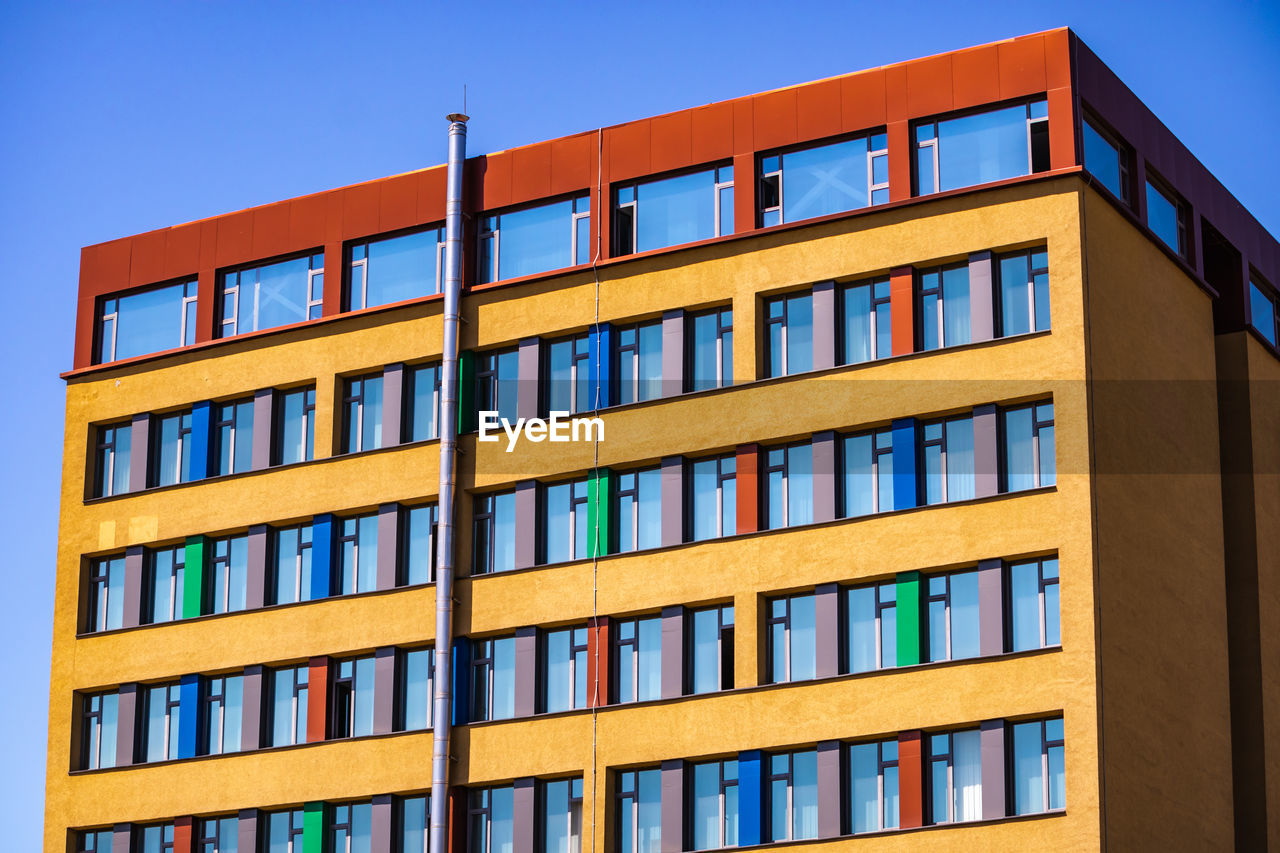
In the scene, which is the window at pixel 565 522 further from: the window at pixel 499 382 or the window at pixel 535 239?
the window at pixel 535 239

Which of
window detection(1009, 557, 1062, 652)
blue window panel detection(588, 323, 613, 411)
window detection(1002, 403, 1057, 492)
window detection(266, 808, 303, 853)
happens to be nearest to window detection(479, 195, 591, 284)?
blue window panel detection(588, 323, 613, 411)

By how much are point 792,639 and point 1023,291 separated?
8439 mm

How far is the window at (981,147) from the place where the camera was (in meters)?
48.3

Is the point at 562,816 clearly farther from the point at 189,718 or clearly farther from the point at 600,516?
the point at 189,718

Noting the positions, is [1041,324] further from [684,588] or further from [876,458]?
[684,588]

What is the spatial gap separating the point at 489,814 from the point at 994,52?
19178 millimetres

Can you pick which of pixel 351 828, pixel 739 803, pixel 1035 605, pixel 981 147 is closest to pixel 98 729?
pixel 351 828

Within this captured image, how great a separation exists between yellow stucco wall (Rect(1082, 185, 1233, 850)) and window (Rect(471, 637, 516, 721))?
1341 cm

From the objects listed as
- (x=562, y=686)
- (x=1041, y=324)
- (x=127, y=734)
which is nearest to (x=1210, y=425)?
(x=1041, y=324)

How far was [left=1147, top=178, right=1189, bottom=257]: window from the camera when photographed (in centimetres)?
5141

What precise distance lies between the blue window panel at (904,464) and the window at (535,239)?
8.69 metres

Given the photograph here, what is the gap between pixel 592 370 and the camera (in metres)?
52.7

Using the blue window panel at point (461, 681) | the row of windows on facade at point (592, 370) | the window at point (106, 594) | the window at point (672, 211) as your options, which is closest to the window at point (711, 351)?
the row of windows on facade at point (592, 370)

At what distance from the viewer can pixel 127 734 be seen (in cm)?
5641
